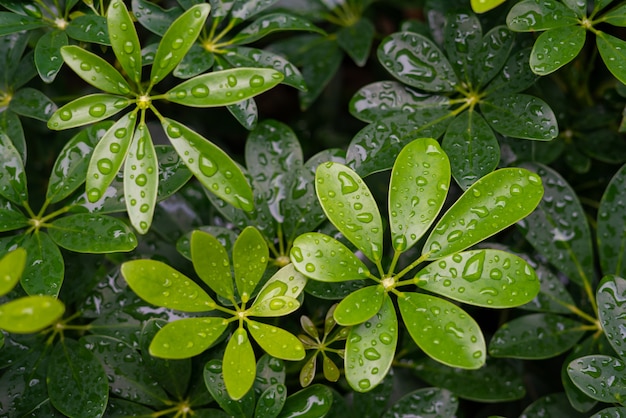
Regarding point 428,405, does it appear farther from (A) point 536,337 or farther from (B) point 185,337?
(B) point 185,337

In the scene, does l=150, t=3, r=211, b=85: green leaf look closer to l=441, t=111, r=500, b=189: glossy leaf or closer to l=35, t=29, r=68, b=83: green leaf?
l=35, t=29, r=68, b=83: green leaf

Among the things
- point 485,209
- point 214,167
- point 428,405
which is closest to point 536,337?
point 428,405

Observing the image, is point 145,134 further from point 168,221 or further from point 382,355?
point 382,355

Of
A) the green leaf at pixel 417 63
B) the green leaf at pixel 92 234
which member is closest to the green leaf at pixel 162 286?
the green leaf at pixel 92 234

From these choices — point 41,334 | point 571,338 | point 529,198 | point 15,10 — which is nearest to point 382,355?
point 529,198

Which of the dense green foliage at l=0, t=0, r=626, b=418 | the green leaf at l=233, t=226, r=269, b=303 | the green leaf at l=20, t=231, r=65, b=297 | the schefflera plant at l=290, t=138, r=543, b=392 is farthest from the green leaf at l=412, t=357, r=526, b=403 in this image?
the green leaf at l=20, t=231, r=65, b=297

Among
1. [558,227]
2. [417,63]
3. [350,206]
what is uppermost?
[417,63]

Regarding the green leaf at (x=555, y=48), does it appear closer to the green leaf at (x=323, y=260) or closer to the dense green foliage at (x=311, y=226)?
the dense green foliage at (x=311, y=226)
